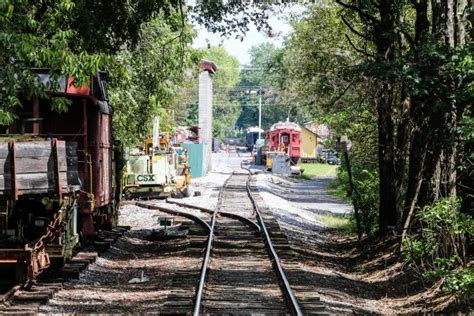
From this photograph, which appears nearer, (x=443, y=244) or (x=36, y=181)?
(x=36, y=181)

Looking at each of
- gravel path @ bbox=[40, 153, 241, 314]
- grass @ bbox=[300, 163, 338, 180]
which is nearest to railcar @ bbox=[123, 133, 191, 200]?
gravel path @ bbox=[40, 153, 241, 314]

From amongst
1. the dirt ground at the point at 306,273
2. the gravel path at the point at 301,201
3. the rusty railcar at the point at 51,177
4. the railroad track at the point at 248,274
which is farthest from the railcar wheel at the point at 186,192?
the rusty railcar at the point at 51,177

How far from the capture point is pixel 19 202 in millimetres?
12344

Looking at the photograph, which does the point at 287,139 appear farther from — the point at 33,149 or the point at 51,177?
the point at 33,149

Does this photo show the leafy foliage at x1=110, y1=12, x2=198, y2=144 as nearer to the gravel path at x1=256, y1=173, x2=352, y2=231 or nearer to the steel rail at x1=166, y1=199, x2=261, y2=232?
the steel rail at x1=166, y1=199, x2=261, y2=232

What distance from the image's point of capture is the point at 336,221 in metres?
27.0

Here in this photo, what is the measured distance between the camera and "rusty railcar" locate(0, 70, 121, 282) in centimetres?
1062

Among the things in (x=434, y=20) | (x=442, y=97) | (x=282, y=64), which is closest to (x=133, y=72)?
(x=282, y=64)

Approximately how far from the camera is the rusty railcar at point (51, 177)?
10.6 m

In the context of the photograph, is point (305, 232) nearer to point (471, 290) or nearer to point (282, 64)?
point (282, 64)

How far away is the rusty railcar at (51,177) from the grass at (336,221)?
9237 mm

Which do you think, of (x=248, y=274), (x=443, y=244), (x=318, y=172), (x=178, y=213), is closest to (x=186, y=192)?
(x=178, y=213)

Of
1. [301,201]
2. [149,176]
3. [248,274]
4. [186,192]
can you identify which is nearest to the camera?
[248,274]

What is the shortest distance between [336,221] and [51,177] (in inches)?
680
